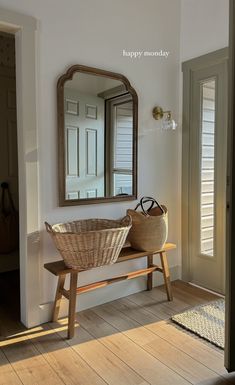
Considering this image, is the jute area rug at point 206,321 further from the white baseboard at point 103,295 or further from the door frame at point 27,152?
the door frame at point 27,152

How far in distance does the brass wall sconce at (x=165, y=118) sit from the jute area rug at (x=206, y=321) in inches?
60.6

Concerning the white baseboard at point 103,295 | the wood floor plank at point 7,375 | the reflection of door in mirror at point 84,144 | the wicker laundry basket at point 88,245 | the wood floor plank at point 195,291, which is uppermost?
the reflection of door in mirror at point 84,144

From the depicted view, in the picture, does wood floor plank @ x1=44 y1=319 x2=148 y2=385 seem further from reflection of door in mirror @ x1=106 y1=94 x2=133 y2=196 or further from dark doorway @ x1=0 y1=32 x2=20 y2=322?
dark doorway @ x1=0 y1=32 x2=20 y2=322

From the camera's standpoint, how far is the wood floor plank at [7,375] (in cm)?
180

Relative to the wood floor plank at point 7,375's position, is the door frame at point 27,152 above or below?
above

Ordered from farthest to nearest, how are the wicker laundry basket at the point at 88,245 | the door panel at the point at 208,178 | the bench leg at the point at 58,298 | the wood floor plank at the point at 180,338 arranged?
the door panel at the point at 208,178 < the bench leg at the point at 58,298 < the wicker laundry basket at the point at 88,245 < the wood floor plank at the point at 180,338

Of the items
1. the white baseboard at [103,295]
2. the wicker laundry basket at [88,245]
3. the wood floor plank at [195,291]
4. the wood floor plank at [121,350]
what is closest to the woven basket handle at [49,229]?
the wicker laundry basket at [88,245]

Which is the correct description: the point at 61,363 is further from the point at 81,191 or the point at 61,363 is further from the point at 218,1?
the point at 218,1

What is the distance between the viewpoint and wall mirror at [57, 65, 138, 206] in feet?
8.18

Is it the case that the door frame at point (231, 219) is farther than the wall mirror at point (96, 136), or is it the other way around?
the wall mirror at point (96, 136)

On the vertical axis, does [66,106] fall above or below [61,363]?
above

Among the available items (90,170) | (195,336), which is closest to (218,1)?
(90,170)

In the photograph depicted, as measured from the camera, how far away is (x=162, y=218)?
2635 mm

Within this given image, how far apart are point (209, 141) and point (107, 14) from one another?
1.34 m
